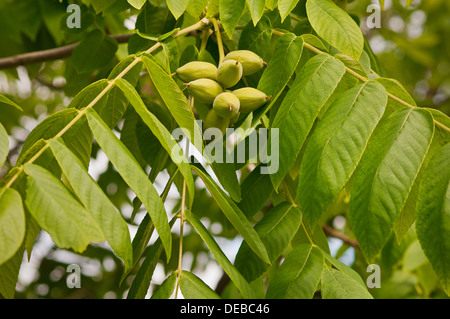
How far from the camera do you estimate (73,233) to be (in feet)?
3.30

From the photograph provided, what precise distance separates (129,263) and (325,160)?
561 millimetres

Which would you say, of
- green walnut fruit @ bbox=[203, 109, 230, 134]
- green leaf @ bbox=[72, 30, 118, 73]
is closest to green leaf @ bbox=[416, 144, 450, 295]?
green walnut fruit @ bbox=[203, 109, 230, 134]

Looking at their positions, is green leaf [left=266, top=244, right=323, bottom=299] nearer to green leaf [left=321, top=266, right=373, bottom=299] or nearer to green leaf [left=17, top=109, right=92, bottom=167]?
green leaf [left=321, top=266, right=373, bottom=299]

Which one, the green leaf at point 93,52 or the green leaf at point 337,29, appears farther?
the green leaf at point 93,52

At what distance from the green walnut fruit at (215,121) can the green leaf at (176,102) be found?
0.17 meters

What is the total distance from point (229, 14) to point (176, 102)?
43 cm

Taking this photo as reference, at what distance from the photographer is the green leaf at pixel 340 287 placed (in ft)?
4.23

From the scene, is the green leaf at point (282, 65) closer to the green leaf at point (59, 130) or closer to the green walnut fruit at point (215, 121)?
the green walnut fruit at point (215, 121)

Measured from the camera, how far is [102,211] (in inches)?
42.9

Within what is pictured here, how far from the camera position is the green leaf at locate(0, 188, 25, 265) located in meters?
0.96

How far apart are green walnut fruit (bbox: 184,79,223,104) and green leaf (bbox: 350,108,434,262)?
1.68ft

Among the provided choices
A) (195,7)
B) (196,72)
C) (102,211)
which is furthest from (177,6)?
(102,211)

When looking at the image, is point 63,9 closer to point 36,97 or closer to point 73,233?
point 36,97

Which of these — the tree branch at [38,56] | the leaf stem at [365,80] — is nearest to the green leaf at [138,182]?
the leaf stem at [365,80]
